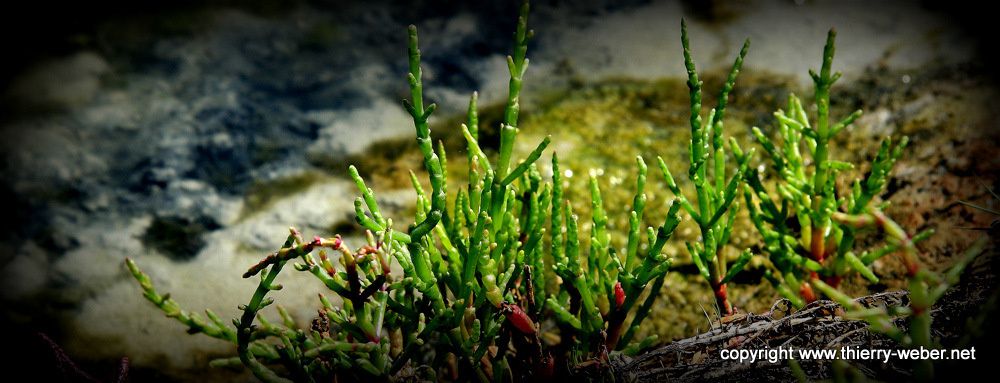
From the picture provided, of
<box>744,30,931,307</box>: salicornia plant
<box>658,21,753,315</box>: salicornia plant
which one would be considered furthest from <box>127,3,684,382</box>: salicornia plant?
<box>744,30,931,307</box>: salicornia plant

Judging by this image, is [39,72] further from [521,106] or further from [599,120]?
[599,120]

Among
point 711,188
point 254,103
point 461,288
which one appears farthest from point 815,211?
point 254,103

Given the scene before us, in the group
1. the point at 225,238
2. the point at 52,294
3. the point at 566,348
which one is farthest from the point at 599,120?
the point at 52,294

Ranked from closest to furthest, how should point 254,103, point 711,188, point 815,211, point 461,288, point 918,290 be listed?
1. point 918,290
2. point 461,288
3. point 711,188
4. point 815,211
5. point 254,103

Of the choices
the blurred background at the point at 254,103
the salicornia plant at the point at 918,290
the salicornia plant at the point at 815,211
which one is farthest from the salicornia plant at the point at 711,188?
the blurred background at the point at 254,103

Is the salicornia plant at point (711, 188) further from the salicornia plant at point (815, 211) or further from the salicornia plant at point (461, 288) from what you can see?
the salicornia plant at point (815, 211)

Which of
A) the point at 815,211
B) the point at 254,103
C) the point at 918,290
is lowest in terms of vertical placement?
the point at 918,290

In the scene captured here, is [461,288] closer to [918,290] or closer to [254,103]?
[918,290]
